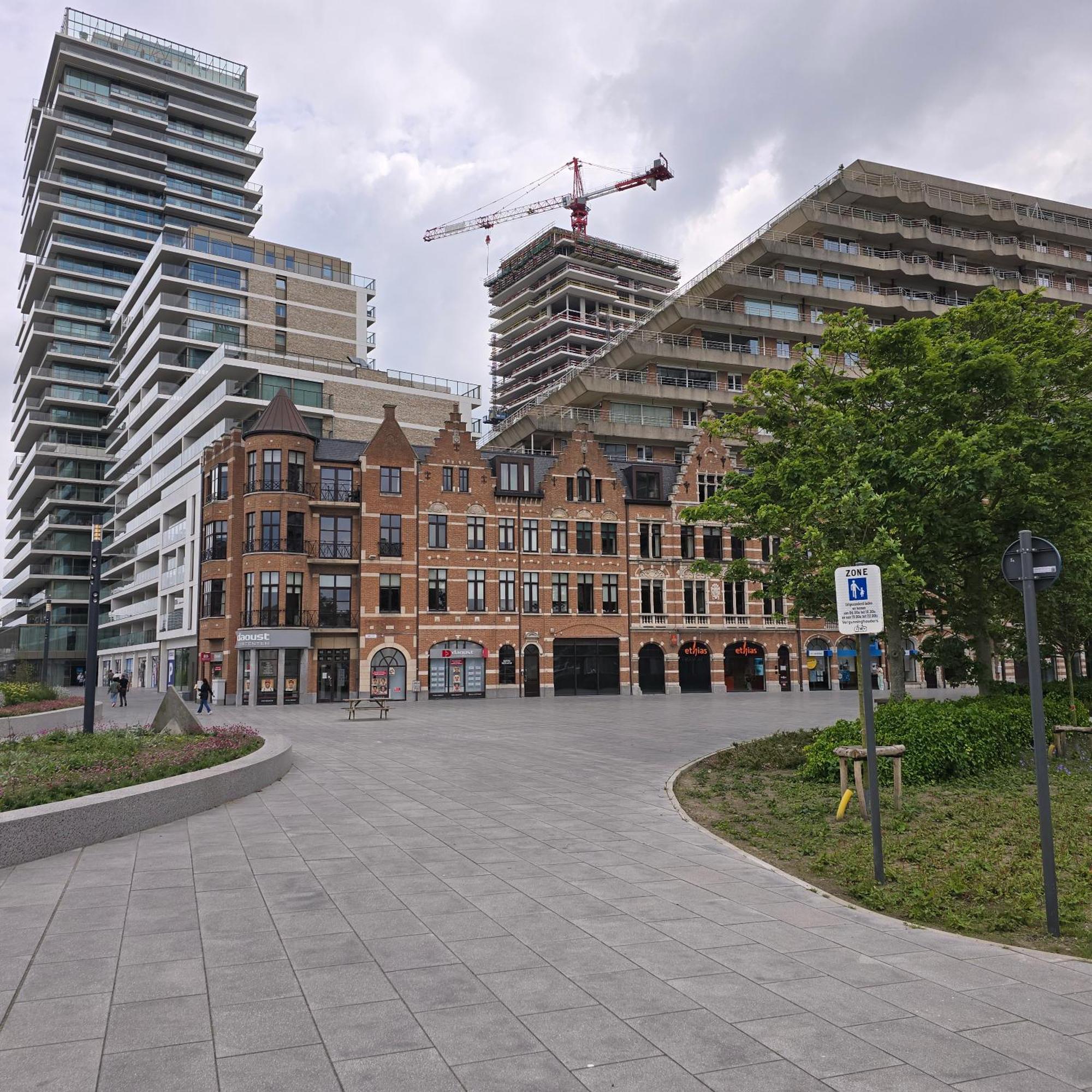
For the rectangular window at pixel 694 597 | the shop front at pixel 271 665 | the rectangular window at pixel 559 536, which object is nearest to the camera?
the shop front at pixel 271 665

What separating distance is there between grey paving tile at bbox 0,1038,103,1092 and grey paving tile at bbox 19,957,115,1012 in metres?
0.85

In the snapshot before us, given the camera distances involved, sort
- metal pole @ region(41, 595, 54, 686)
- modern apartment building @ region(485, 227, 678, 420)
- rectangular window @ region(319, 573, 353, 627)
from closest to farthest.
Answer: metal pole @ region(41, 595, 54, 686)
rectangular window @ region(319, 573, 353, 627)
modern apartment building @ region(485, 227, 678, 420)

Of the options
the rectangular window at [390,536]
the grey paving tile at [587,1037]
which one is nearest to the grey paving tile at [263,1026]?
the grey paving tile at [587,1037]

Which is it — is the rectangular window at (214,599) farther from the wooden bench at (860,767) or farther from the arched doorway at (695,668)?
the wooden bench at (860,767)

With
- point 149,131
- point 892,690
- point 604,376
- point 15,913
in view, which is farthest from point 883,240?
point 149,131

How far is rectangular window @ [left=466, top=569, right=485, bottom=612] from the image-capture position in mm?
48500

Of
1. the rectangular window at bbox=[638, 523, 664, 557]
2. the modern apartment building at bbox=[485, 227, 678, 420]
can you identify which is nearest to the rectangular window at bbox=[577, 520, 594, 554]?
the rectangular window at bbox=[638, 523, 664, 557]

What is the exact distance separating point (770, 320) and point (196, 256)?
151 ft

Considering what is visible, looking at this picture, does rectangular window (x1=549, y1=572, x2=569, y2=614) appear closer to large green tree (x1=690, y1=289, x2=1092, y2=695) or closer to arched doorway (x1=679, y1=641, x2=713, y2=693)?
arched doorway (x1=679, y1=641, x2=713, y2=693)

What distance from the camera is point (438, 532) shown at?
48156mm

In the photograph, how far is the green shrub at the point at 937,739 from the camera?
14.4 m

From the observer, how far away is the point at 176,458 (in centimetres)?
6159

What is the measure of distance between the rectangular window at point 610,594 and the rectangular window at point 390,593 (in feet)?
40.0

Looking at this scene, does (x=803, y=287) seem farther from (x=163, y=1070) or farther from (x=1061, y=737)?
(x=163, y=1070)
